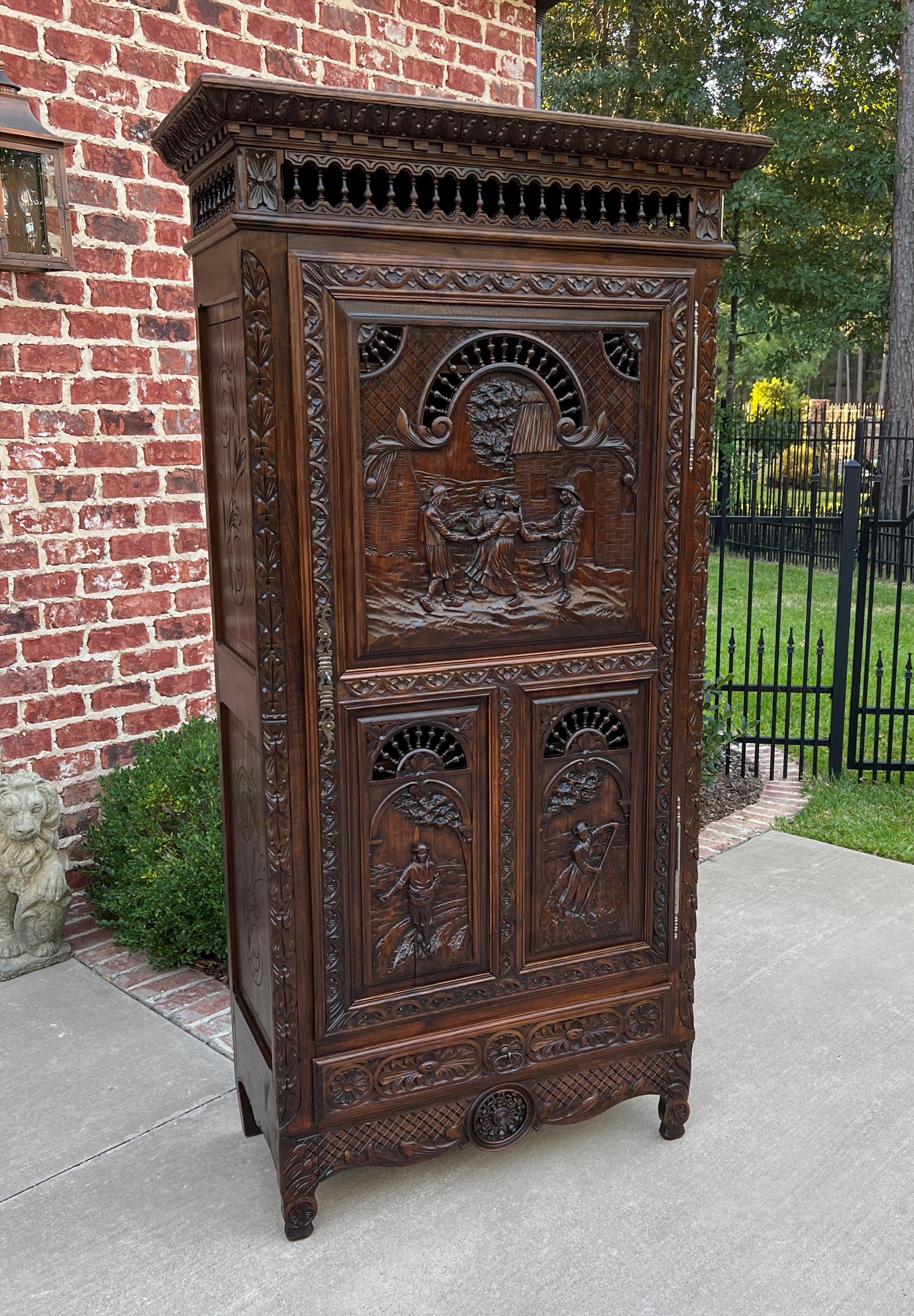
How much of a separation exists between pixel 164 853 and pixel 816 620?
25.1 ft

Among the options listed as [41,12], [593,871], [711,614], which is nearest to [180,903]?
[593,871]

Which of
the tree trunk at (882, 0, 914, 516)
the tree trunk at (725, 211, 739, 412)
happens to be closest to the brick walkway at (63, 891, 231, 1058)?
the tree trunk at (882, 0, 914, 516)

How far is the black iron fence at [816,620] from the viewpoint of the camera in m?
5.70

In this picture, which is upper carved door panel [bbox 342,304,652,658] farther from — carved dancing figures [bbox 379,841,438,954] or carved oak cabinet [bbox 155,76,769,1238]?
carved dancing figures [bbox 379,841,438,954]

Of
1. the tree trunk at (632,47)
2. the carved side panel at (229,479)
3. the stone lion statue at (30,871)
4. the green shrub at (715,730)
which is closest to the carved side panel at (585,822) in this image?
the carved side panel at (229,479)

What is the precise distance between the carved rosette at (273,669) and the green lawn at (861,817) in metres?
3.34

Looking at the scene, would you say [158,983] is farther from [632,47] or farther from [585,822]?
[632,47]

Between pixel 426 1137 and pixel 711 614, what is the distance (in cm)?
941

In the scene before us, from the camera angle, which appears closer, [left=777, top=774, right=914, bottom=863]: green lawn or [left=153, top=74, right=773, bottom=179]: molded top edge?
[left=153, top=74, right=773, bottom=179]: molded top edge

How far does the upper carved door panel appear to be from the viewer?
2.27 m

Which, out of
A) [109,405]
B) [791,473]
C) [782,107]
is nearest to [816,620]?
[791,473]

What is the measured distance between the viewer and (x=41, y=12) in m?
3.77

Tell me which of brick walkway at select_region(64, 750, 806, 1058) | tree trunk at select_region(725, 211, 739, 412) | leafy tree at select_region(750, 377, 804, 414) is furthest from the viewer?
leafy tree at select_region(750, 377, 804, 414)

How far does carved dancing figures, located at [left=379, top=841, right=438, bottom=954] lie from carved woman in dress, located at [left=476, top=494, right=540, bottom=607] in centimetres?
63
